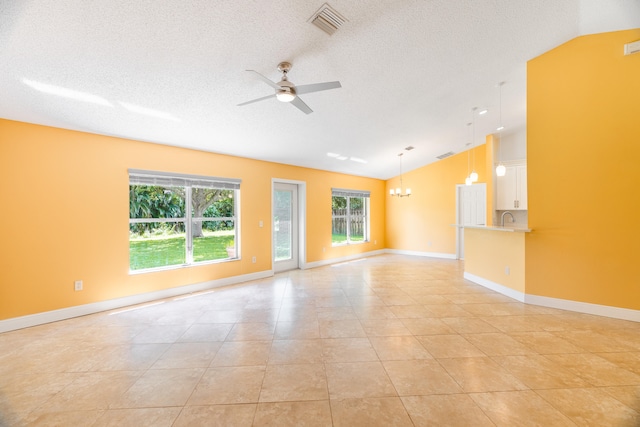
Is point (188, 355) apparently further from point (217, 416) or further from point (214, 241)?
point (214, 241)

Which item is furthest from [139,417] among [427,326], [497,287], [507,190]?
[507,190]

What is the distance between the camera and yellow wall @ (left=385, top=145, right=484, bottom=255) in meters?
7.29

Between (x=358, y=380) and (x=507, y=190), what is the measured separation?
643 centimetres

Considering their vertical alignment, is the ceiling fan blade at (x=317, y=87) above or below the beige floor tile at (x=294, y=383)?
above

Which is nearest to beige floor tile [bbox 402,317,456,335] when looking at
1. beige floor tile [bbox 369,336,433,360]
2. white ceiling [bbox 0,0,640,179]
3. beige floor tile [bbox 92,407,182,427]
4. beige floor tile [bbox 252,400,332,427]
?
beige floor tile [bbox 369,336,433,360]

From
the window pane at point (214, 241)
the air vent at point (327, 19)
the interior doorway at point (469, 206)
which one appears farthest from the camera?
the interior doorway at point (469, 206)

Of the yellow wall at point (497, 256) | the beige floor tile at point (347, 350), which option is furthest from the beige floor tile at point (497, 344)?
the yellow wall at point (497, 256)

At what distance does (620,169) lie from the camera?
314 cm

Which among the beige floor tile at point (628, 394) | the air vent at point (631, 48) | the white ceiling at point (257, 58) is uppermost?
the air vent at point (631, 48)

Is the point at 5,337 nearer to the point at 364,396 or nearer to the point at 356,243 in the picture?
the point at 364,396

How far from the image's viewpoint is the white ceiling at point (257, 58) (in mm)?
1995

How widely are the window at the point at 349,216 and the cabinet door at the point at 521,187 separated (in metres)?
3.88

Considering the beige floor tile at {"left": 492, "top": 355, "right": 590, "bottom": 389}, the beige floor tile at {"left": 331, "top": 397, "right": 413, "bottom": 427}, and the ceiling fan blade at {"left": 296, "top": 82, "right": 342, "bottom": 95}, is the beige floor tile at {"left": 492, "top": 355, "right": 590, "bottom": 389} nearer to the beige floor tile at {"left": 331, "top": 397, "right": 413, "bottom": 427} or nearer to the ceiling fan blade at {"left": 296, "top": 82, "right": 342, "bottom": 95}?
the beige floor tile at {"left": 331, "top": 397, "right": 413, "bottom": 427}

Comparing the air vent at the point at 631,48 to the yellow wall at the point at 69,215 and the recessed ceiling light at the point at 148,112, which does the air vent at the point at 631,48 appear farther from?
the yellow wall at the point at 69,215
